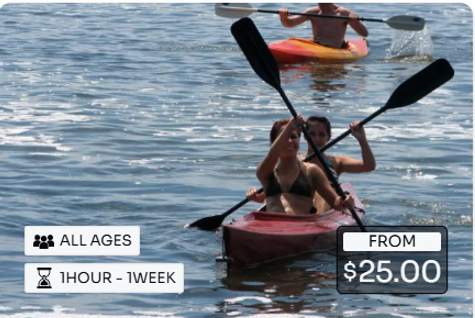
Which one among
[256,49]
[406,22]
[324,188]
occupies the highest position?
[256,49]

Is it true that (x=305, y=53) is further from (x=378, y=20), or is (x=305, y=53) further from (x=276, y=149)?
(x=276, y=149)

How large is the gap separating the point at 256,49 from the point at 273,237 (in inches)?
60.2

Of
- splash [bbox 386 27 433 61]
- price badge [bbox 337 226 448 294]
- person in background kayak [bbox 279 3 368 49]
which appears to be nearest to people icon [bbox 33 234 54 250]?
price badge [bbox 337 226 448 294]

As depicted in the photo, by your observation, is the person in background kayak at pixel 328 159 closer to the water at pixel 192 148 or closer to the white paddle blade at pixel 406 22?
the water at pixel 192 148

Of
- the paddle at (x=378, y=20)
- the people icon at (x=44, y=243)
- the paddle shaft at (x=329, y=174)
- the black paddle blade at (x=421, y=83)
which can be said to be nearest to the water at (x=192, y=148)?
the people icon at (x=44, y=243)

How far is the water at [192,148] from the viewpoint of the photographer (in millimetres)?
7141

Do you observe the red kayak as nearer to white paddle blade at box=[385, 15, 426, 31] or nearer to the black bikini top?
the black bikini top

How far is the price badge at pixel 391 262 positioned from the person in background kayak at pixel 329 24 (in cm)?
686

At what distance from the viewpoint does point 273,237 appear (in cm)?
748

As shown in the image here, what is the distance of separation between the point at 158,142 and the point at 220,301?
16.1 ft

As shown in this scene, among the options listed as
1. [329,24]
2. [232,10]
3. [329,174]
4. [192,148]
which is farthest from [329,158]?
[329,24]

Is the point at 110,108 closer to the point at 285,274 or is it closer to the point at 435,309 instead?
the point at 285,274

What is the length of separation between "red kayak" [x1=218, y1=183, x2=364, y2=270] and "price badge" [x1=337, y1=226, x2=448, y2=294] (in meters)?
0.18

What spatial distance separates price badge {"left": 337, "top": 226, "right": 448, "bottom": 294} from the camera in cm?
725
